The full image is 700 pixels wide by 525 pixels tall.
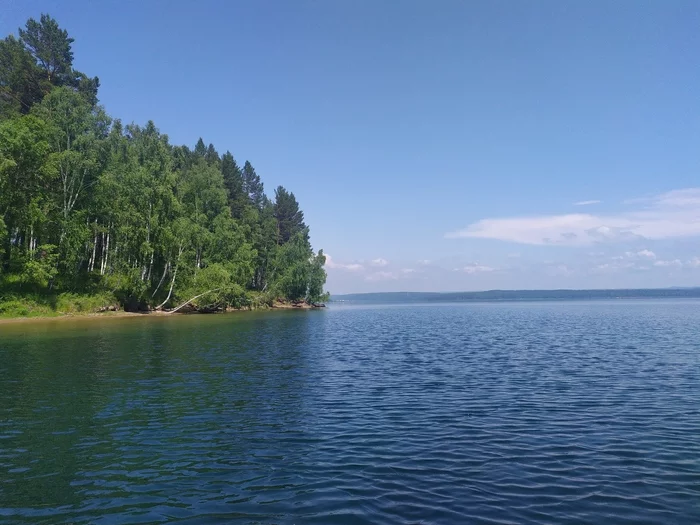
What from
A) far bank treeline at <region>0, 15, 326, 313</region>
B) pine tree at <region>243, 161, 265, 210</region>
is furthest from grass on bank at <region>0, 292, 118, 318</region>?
pine tree at <region>243, 161, 265, 210</region>

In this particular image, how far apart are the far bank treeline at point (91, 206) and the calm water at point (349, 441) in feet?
128

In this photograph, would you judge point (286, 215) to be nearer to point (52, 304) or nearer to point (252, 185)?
point (252, 185)

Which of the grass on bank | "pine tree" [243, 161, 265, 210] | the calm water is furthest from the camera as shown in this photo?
"pine tree" [243, 161, 265, 210]

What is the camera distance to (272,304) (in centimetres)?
12838

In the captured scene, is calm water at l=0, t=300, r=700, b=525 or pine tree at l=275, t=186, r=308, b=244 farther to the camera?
pine tree at l=275, t=186, r=308, b=244

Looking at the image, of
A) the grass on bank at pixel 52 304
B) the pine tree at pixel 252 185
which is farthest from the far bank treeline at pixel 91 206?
the pine tree at pixel 252 185

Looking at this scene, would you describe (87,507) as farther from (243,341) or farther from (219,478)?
(243,341)

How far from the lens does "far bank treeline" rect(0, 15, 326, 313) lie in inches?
2403

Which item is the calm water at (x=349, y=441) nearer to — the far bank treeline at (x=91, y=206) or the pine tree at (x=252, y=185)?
the far bank treeline at (x=91, y=206)

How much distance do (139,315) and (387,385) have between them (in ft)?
214

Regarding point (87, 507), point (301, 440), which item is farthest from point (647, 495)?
point (87, 507)

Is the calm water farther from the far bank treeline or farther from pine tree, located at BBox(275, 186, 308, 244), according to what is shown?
pine tree, located at BBox(275, 186, 308, 244)

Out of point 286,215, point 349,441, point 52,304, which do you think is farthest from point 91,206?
point 286,215

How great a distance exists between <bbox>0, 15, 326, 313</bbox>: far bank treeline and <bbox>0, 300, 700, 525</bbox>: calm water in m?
39.1
